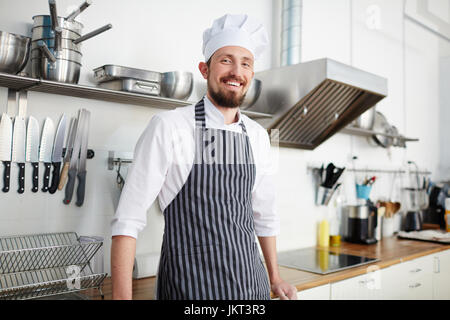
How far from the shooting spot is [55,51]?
1288 mm

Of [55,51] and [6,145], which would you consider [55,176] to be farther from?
[55,51]

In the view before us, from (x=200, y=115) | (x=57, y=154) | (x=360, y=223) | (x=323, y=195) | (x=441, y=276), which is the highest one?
(x=200, y=115)

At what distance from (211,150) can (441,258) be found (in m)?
1.91

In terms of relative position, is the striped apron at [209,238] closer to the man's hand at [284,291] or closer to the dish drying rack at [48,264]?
the man's hand at [284,291]

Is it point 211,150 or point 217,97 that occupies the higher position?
point 217,97

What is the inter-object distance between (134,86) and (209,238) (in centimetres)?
65

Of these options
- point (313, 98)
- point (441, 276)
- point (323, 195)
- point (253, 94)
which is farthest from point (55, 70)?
point (441, 276)

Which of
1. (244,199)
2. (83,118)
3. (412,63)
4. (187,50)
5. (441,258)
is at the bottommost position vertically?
(441,258)

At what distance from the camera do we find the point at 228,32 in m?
1.19

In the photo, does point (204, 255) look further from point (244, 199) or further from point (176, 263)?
point (244, 199)

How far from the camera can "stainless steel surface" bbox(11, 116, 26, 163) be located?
1.31m

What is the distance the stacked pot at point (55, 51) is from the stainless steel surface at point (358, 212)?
181 cm
